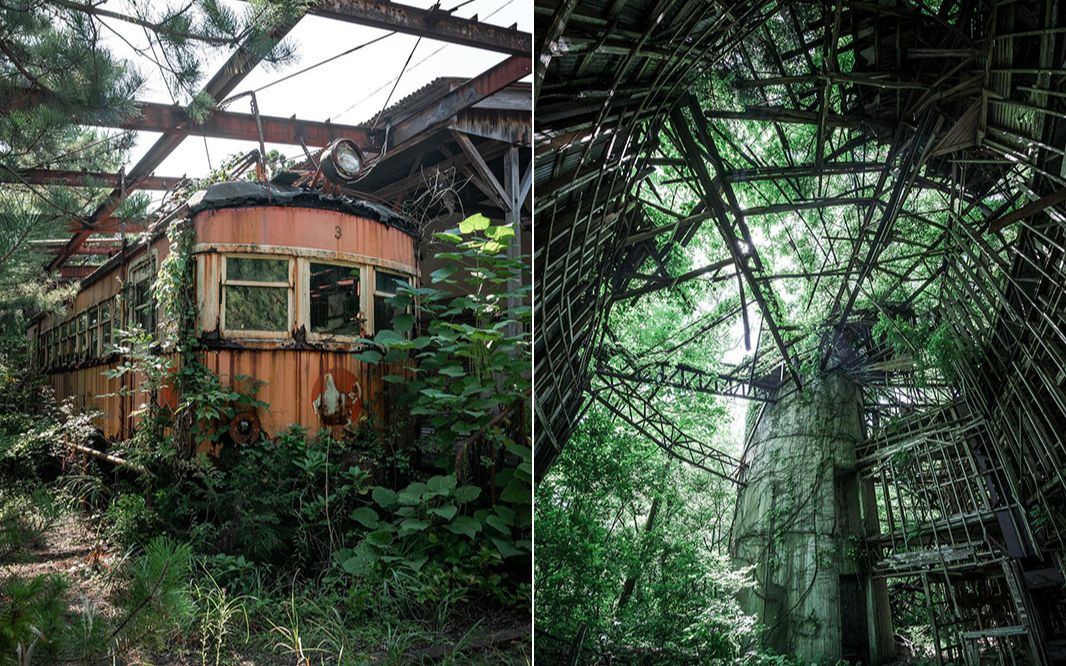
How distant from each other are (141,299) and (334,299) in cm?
82

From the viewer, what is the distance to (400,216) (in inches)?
138

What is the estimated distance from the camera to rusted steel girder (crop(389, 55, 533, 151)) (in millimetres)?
2432

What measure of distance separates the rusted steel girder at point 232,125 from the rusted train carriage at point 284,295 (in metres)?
0.32

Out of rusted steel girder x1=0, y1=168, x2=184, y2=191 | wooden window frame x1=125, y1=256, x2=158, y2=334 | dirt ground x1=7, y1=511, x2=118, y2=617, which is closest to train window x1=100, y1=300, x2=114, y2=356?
wooden window frame x1=125, y1=256, x2=158, y2=334

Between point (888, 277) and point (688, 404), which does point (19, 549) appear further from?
point (888, 277)

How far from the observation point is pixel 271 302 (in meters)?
3.19

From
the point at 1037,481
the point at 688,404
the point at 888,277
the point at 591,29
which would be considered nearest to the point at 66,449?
the point at 688,404

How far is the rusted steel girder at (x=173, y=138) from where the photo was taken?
2730 millimetres

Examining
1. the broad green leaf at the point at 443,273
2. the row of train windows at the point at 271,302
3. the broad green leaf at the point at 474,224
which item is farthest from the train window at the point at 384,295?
the broad green leaf at the point at 474,224

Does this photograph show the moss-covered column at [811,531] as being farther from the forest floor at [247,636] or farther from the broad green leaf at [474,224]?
the broad green leaf at [474,224]

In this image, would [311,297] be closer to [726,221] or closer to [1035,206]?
[726,221]

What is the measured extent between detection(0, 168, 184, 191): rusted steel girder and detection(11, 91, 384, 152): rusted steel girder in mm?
244

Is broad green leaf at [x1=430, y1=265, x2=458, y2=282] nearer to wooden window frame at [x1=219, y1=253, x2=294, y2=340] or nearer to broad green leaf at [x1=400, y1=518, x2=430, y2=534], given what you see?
wooden window frame at [x1=219, y1=253, x2=294, y2=340]

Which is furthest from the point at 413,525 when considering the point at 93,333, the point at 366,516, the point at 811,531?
the point at 93,333
